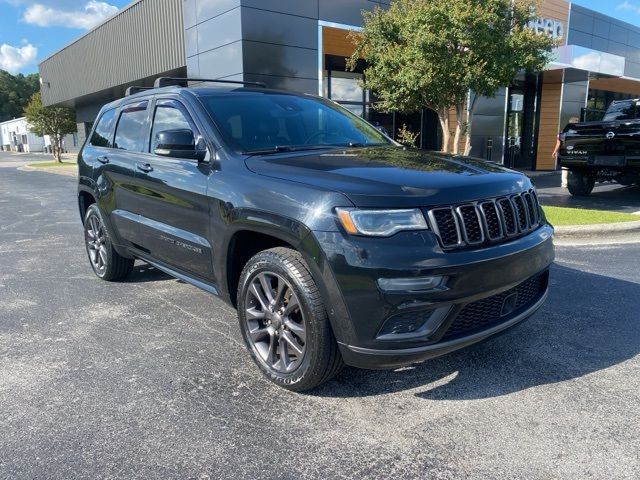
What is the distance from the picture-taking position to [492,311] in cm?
281

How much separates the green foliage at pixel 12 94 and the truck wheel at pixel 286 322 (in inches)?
4552

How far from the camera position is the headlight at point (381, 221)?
2479 mm

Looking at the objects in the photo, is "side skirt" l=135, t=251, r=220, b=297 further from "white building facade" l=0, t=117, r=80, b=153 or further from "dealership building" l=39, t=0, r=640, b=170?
"white building facade" l=0, t=117, r=80, b=153

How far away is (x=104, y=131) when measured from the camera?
517cm

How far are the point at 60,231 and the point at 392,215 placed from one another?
7.83m

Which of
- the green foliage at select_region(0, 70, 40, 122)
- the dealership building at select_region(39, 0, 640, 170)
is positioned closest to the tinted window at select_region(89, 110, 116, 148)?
the dealership building at select_region(39, 0, 640, 170)

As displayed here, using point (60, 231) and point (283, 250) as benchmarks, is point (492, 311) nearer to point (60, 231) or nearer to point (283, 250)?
point (283, 250)

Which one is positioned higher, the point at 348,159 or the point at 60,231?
the point at 348,159

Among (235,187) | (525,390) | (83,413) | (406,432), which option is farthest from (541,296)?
(83,413)

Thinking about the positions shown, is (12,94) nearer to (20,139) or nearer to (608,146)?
(20,139)

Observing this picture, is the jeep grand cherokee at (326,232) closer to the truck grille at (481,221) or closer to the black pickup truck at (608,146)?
the truck grille at (481,221)

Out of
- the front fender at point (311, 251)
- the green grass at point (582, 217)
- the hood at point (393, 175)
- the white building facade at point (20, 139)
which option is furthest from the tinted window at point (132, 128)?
the white building facade at point (20, 139)

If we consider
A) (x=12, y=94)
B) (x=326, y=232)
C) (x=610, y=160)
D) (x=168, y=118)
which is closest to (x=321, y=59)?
(x=610, y=160)

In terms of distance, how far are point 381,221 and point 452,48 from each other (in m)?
7.20
